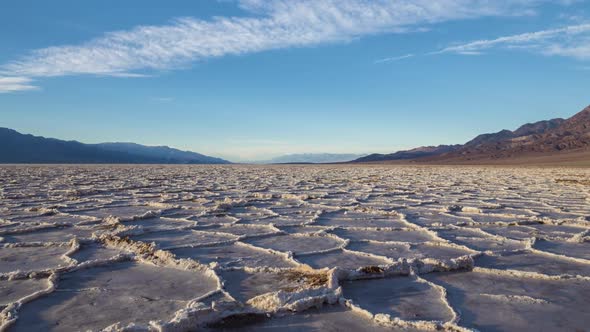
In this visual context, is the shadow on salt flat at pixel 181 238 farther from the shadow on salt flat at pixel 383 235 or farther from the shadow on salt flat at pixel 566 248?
the shadow on salt flat at pixel 566 248

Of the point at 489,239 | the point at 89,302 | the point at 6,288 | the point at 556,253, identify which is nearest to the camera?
the point at 89,302

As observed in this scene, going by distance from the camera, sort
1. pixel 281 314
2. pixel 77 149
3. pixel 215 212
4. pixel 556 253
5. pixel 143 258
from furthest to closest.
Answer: pixel 77 149 < pixel 215 212 < pixel 556 253 < pixel 143 258 < pixel 281 314

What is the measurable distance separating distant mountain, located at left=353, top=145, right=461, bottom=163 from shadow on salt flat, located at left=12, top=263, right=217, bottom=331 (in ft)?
284

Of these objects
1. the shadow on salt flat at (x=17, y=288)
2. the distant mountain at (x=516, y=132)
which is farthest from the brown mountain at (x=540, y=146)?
the shadow on salt flat at (x=17, y=288)

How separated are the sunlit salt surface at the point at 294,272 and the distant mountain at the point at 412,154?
84.8 metres

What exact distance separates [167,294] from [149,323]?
49 centimetres

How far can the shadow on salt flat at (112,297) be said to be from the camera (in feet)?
6.34

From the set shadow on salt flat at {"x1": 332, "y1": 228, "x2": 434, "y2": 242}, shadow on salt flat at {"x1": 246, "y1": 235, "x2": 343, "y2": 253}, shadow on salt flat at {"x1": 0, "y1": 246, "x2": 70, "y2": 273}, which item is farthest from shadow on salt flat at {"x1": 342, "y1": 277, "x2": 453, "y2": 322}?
shadow on salt flat at {"x1": 0, "y1": 246, "x2": 70, "y2": 273}

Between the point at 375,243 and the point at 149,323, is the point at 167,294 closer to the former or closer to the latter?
the point at 149,323

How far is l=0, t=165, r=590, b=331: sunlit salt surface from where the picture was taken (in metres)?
1.95

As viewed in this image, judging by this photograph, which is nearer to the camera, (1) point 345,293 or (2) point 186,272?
(1) point 345,293

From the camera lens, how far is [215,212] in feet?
17.2

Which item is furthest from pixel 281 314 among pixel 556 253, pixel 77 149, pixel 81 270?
pixel 77 149

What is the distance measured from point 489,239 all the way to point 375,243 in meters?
0.92
